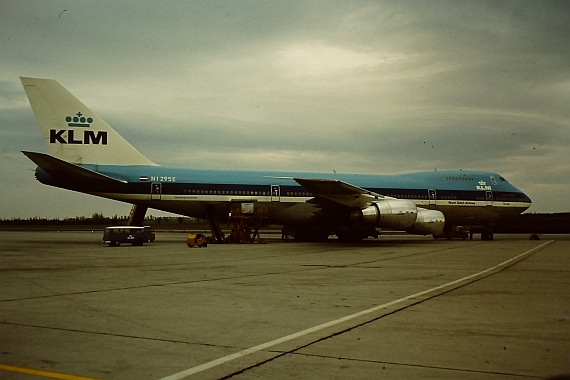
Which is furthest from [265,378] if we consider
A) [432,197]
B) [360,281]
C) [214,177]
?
[432,197]

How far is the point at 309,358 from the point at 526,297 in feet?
17.7

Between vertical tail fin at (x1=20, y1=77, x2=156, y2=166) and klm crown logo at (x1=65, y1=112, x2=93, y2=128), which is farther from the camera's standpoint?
klm crown logo at (x1=65, y1=112, x2=93, y2=128)

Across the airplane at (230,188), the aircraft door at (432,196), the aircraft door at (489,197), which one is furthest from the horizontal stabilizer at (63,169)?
the aircraft door at (489,197)

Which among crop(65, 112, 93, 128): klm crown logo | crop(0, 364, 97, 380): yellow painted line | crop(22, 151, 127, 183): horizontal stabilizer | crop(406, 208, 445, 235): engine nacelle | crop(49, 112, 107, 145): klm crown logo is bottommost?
crop(0, 364, 97, 380): yellow painted line

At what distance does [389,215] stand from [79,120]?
16.6 metres

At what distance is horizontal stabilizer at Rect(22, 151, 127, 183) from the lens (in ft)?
76.9

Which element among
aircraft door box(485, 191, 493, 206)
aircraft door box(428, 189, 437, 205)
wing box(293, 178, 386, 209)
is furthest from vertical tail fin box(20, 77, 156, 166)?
aircraft door box(485, 191, 493, 206)

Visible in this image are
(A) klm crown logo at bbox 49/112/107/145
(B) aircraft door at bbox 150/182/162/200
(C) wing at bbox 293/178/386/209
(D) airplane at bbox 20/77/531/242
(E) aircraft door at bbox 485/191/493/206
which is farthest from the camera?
(E) aircraft door at bbox 485/191/493/206

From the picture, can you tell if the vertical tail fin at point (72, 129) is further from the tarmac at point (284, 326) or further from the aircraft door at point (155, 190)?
the tarmac at point (284, 326)

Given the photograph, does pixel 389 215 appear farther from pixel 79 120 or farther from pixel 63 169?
pixel 79 120

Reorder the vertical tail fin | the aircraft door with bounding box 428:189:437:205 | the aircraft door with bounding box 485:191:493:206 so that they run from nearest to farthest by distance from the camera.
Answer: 1. the vertical tail fin
2. the aircraft door with bounding box 428:189:437:205
3. the aircraft door with bounding box 485:191:493:206

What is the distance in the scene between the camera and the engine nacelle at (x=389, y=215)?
84.0ft

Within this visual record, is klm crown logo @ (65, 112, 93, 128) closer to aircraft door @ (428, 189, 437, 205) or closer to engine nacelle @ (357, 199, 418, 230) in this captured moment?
engine nacelle @ (357, 199, 418, 230)

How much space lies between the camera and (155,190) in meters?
27.8
